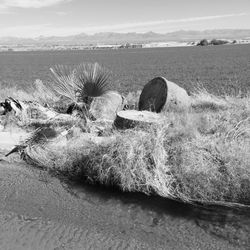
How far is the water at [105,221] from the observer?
7.16 meters

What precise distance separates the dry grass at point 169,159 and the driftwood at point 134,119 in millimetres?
300

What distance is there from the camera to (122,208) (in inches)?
336

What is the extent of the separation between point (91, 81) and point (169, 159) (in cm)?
528

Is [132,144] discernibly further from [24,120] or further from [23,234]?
[24,120]

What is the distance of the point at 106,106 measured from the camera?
13.9 metres

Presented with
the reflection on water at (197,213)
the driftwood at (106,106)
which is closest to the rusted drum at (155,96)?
the driftwood at (106,106)

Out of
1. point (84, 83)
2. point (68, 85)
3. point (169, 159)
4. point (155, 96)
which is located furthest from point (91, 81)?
point (169, 159)

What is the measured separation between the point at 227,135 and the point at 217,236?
3.33 metres

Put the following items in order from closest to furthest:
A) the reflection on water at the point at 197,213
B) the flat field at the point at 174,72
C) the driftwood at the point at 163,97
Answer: the reflection on water at the point at 197,213 → the driftwood at the point at 163,97 → the flat field at the point at 174,72

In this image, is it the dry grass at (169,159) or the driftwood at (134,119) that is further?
the driftwood at (134,119)

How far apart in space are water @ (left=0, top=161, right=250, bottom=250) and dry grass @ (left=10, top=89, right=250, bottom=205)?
1.21 ft

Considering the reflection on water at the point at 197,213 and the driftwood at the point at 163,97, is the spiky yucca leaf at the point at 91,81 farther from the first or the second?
the reflection on water at the point at 197,213

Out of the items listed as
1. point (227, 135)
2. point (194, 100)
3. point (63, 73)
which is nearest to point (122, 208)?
point (227, 135)

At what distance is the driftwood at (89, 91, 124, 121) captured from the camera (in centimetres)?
1339
